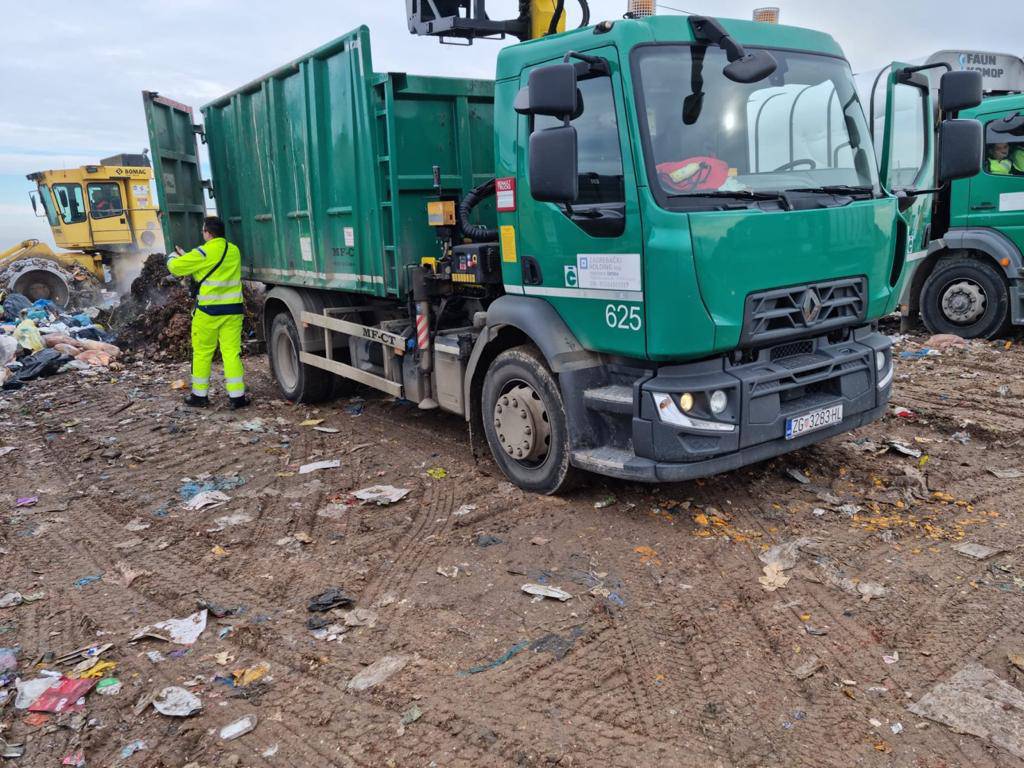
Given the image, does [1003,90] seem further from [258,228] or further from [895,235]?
[258,228]

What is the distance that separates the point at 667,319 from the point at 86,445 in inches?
188

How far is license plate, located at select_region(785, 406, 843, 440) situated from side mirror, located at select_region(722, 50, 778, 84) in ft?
5.24

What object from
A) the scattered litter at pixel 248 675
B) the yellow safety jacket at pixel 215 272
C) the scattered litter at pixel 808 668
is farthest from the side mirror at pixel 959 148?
the yellow safety jacket at pixel 215 272

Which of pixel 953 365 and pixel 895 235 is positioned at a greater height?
pixel 895 235

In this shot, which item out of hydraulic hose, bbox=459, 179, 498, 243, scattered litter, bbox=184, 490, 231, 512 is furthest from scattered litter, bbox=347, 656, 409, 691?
hydraulic hose, bbox=459, 179, 498, 243

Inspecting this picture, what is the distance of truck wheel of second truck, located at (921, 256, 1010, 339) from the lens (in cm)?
795

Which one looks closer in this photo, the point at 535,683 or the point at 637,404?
the point at 535,683

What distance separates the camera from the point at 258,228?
702cm

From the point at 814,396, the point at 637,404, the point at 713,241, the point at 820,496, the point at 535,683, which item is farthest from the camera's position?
the point at 820,496

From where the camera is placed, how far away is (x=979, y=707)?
2.54m

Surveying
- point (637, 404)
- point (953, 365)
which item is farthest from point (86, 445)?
point (953, 365)

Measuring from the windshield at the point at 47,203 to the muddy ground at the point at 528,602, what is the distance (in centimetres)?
1305

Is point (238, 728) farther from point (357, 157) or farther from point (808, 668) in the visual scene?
point (357, 157)

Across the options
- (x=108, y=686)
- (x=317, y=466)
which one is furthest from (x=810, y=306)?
(x=108, y=686)
